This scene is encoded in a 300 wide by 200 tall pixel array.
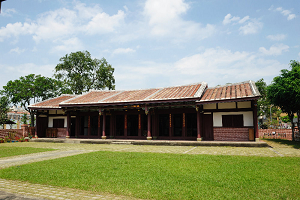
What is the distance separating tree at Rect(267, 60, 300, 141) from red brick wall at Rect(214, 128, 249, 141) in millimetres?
3291

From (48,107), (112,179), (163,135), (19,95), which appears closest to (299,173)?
(112,179)

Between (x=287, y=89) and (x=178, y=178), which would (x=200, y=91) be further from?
(x=178, y=178)

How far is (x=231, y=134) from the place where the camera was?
1499 centimetres

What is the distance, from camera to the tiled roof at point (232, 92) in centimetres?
1362

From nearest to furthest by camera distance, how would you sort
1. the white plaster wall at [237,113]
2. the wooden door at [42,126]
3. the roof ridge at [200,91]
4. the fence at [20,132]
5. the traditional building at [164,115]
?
the white plaster wall at [237,113]
the traditional building at [164,115]
the roof ridge at [200,91]
the fence at [20,132]
the wooden door at [42,126]

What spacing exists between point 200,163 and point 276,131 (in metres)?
17.2

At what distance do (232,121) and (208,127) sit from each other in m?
1.72

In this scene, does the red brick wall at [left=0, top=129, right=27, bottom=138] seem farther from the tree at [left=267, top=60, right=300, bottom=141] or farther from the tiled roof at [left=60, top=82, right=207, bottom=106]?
the tree at [left=267, top=60, right=300, bottom=141]

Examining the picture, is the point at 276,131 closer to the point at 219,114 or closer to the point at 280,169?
the point at 219,114

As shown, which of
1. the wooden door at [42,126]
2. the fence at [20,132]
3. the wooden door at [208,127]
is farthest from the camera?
the wooden door at [42,126]

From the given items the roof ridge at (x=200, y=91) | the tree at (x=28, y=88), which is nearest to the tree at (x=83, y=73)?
the tree at (x=28, y=88)

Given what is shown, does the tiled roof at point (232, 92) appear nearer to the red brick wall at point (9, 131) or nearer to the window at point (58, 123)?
the window at point (58, 123)

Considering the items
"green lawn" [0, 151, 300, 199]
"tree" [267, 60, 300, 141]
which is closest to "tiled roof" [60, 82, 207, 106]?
"tree" [267, 60, 300, 141]

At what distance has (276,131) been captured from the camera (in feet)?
69.6
